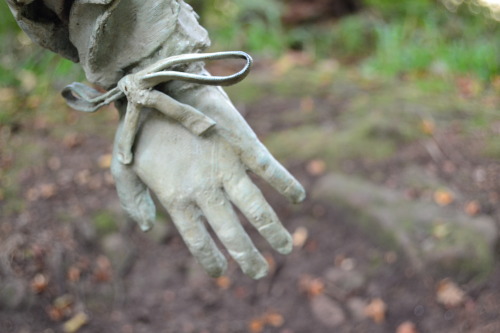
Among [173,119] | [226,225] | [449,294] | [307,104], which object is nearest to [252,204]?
[226,225]

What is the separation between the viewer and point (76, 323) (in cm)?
237

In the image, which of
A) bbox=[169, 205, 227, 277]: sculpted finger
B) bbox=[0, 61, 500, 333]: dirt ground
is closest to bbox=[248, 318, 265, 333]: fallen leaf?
bbox=[0, 61, 500, 333]: dirt ground

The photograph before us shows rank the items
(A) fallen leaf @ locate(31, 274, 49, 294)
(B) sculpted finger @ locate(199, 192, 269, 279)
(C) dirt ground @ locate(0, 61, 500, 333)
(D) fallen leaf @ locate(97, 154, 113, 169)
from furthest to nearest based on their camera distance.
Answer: (D) fallen leaf @ locate(97, 154, 113, 169)
(A) fallen leaf @ locate(31, 274, 49, 294)
(C) dirt ground @ locate(0, 61, 500, 333)
(B) sculpted finger @ locate(199, 192, 269, 279)

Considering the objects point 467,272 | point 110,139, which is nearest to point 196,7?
point 110,139

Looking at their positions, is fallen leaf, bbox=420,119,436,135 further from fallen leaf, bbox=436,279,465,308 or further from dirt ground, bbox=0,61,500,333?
fallen leaf, bbox=436,279,465,308

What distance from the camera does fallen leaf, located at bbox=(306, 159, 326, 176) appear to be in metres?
2.95

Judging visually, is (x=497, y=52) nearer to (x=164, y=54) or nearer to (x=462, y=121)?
(x=462, y=121)

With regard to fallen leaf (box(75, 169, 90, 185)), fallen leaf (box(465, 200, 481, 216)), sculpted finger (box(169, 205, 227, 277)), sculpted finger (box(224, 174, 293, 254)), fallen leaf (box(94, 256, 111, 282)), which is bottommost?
fallen leaf (box(94, 256, 111, 282))

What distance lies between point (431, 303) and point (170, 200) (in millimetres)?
1425

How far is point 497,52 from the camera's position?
13.2ft

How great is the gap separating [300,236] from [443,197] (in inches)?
29.0

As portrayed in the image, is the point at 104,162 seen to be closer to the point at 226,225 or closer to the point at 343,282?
the point at 343,282

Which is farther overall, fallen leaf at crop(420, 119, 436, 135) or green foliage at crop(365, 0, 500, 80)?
green foliage at crop(365, 0, 500, 80)

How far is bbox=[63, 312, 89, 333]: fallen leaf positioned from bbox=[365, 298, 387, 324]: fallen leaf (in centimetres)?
127
